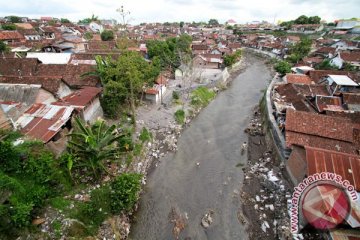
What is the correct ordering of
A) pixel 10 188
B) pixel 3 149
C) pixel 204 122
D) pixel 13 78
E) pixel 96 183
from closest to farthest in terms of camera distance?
pixel 10 188
pixel 3 149
pixel 96 183
pixel 13 78
pixel 204 122

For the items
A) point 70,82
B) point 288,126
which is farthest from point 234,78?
point 70,82

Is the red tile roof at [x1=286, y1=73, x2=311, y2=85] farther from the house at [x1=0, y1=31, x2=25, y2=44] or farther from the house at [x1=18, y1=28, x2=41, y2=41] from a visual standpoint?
the house at [x1=18, y1=28, x2=41, y2=41]

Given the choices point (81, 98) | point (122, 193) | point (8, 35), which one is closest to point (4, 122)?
point (81, 98)

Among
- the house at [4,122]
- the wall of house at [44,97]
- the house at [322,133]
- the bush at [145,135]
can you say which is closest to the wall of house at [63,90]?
the wall of house at [44,97]

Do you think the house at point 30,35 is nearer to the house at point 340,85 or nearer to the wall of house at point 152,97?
the wall of house at point 152,97

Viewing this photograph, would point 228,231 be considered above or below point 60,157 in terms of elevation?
below

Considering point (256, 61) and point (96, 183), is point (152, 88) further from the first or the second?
point (256, 61)

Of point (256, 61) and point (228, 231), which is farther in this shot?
point (256, 61)
